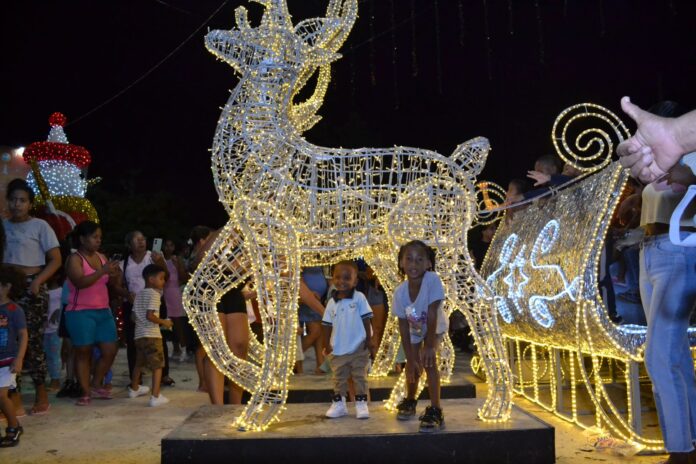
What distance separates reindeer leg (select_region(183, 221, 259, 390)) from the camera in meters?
4.29

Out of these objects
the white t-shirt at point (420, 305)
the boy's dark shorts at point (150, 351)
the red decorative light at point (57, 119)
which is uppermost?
the red decorative light at point (57, 119)

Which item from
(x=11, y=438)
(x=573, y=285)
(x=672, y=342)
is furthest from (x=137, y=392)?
(x=672, y=342)

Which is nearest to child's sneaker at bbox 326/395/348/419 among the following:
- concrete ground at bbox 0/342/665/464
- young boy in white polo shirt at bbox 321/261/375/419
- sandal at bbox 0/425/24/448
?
young boy in white polo shirt at bbox 321/261/375/419

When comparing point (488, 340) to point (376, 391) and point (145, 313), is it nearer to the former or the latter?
point (376, 391)

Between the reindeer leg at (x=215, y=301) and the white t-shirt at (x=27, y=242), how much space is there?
6.97 ft

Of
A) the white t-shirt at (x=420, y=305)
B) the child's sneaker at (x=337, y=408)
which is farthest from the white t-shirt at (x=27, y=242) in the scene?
the white t-shirt at (x=420, y=305)

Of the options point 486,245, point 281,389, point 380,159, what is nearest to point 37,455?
point 281,389

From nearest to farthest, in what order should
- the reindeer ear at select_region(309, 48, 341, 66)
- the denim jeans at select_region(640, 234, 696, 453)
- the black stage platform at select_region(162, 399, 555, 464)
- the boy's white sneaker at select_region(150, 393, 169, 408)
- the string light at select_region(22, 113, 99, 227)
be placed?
the denim jeans at select_region(640, 234, 696, 453)
the black stage platform at select_region(162, 399, 555, 464)
the reindeer ear at select_region(309, 48, 341, 66)
the boy's white sneaker at select_region(150, 393, 169, 408)
the string light at select_region(22, 113, 99, 227)

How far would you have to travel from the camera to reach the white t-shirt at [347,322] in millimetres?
4371

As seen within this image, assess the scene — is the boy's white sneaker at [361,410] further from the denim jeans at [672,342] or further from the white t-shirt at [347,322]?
the denim jeans at [672,342]

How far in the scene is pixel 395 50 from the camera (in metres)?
10.0

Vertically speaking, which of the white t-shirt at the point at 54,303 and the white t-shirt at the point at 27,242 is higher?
the white t-shirt at the point at 27,242

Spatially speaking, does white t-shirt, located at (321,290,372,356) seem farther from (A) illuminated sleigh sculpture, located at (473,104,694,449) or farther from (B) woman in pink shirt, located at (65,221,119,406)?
(B) woman in pink shirt, located at (65,221,119,406)

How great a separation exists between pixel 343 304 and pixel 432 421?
3.42 feet
